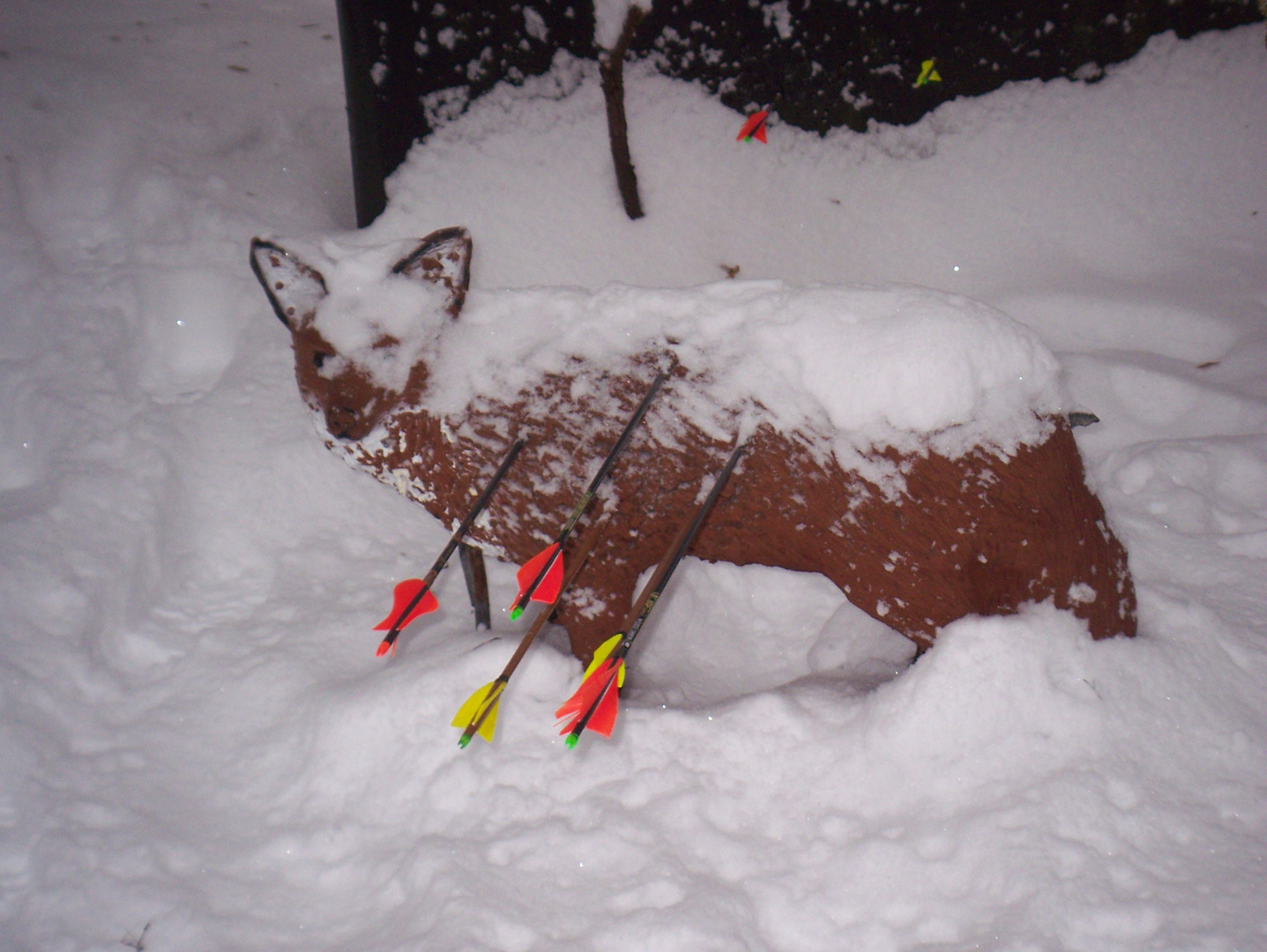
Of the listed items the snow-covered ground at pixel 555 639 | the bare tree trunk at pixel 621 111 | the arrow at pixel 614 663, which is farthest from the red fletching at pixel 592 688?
the bare tree trunk at pixel 621 111

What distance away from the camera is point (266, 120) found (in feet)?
9.01

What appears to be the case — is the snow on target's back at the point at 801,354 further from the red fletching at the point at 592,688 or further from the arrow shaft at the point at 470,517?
the red fletching at the point at 592,688

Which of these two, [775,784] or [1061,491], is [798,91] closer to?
[1061,491]

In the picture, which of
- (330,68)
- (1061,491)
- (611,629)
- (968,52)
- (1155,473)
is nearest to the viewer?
(1061,491)

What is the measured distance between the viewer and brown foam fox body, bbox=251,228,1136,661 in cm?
139

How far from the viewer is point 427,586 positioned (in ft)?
4.91

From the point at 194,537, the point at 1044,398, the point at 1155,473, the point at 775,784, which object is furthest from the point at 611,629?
the point at 1155,473

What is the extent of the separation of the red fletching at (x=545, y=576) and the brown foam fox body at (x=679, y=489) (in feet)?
0.64

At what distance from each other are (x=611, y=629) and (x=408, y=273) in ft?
2.93

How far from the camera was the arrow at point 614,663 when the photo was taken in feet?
4.37

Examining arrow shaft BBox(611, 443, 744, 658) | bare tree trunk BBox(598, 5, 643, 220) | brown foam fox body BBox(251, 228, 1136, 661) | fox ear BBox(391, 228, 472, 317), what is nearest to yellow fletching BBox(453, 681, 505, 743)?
arrow shaft BBox(611, 443, 744, 658)

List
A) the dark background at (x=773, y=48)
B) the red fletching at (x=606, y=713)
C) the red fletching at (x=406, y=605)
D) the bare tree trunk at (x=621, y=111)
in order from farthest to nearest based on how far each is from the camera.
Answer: the dark background at (x=773, y=48), the bare tree trunk at (x=621, y=111), the red fletching at (x=406, y=605), the red fletching at (x=606, y=713)

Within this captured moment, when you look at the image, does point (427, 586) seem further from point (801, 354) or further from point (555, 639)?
point (801, 354)

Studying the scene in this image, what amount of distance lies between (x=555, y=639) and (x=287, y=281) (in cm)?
105
